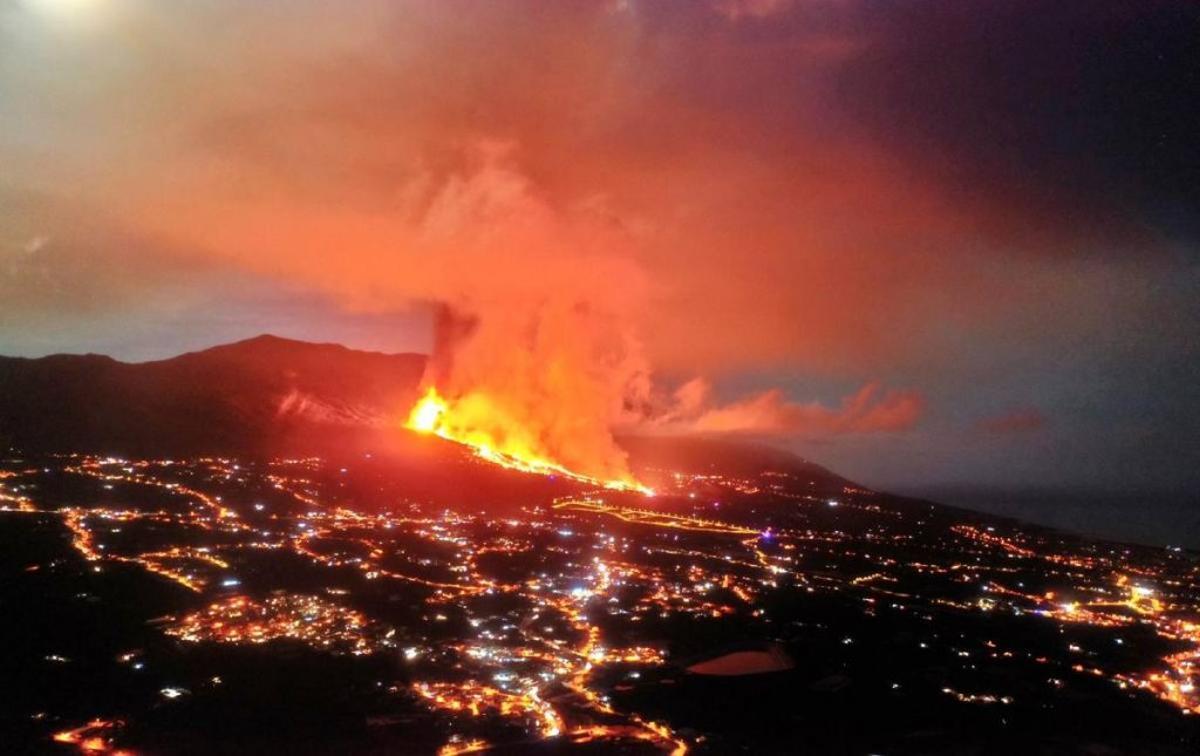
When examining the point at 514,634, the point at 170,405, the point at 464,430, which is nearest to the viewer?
the point at 514,634

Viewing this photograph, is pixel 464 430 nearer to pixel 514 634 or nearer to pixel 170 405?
pixel 170 405

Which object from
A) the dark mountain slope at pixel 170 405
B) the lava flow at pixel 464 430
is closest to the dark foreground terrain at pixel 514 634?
the dark mountain slope at pixel 170 405

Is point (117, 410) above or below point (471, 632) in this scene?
A: above

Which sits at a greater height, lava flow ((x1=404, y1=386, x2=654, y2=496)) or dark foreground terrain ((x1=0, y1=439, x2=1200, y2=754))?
lava flow ((x1=404, y1=386, x2=654, y2=496))

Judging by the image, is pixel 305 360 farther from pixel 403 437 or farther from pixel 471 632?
pixel 471 632

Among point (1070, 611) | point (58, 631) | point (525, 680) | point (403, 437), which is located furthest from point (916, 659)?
point (403, 437)

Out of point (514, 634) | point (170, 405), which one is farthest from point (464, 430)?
point (514, 634)

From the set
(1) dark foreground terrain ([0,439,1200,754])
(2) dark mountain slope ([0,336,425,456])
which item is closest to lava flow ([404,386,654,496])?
(2) dark mountain slope ([0,336,425,456])

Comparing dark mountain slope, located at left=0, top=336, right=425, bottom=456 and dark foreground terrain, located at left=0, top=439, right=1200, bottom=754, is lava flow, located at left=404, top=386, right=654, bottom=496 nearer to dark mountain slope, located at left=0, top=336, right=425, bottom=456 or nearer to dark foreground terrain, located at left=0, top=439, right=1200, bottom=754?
dark mountain slope, located at left=0, top=336, right=425, bottom=456

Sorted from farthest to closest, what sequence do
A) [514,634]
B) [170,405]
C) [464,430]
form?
1. [464,430]
2. [170,405]
3. [514,634]
